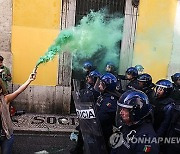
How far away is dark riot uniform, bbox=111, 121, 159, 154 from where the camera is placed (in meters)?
3.13

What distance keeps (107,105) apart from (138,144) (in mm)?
2350

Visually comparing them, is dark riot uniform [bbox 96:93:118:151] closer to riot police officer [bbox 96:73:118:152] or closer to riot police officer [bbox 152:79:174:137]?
riot police officer [bbox 96:73:118:152]

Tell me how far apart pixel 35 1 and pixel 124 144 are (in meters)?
6.56

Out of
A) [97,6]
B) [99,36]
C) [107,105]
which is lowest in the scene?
[107,105]

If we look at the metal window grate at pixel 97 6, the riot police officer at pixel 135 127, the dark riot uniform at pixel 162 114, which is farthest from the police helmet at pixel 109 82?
the metal window grate at pixel 97 6

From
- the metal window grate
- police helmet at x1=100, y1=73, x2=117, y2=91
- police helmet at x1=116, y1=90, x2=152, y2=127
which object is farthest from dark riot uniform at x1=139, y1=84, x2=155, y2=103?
the metal window grate

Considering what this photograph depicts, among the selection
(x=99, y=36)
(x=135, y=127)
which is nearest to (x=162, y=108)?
(x=135, y=127)

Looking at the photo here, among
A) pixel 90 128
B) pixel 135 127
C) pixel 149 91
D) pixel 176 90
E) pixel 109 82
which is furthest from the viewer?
pixel 176 90

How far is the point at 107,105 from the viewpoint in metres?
5.50

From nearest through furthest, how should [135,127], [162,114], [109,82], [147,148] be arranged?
[147,148] → [135,127] → [162,114] → [109,82]

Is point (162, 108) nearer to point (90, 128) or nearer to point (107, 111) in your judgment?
point (107, 111)

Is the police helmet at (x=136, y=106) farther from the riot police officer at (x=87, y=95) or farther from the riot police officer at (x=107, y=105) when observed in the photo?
the riot police officer at (x=107, y=105)

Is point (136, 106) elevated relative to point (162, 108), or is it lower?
elevated

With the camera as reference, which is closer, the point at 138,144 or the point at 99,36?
the point at 138,144
